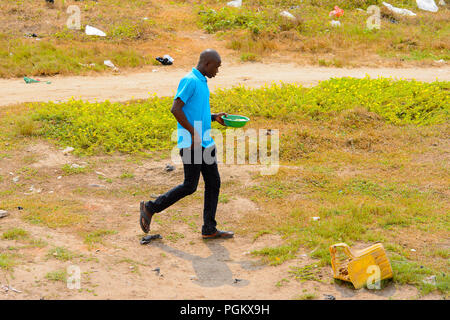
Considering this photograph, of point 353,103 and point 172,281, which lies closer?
point 172,281

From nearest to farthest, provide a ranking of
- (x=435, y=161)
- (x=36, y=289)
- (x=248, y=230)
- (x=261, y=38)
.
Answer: (x=36, y=289) → (x=248, y=230) → (x=435, y=161) → (x=261, y=38)

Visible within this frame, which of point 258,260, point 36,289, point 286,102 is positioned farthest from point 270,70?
point 36,289

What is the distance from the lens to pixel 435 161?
700 centimetres

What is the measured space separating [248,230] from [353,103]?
14.6 ft

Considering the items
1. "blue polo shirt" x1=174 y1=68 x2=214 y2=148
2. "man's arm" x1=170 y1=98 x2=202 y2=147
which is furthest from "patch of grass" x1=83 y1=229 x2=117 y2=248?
"man's arm" x1=170 y1=98 x2=202 y2=147

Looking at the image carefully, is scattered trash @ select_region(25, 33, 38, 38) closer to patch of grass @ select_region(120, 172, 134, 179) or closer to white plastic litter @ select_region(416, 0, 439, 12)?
patch of grass @ select_region(120, 172, 134, 179)

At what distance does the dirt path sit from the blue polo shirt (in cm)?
540

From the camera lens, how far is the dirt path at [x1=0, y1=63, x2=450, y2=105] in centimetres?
1004

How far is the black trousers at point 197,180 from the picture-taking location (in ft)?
15.3

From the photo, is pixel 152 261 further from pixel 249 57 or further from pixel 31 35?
pixel 31 35

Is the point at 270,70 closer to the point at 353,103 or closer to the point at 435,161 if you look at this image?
the point at 353,103

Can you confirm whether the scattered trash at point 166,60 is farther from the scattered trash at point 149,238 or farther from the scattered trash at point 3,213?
the scattered trash at point 149,238

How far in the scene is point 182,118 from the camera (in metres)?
4.50

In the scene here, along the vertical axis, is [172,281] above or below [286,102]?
below
